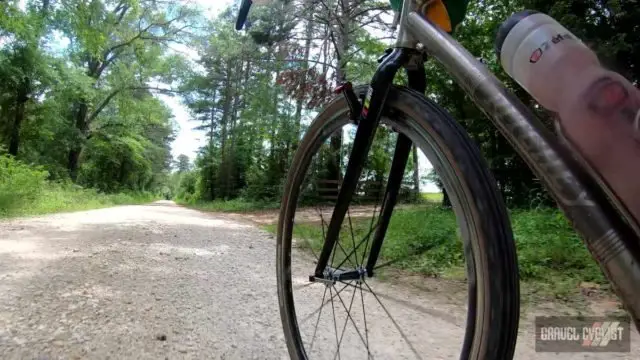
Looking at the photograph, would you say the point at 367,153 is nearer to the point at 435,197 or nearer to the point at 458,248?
the point at 435,197

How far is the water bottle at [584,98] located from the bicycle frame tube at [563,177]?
0.09ft

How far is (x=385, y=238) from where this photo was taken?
4.24 ft

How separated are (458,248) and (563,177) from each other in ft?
0.58

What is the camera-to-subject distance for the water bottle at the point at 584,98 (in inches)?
18.7

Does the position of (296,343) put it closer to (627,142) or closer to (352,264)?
(352,264)

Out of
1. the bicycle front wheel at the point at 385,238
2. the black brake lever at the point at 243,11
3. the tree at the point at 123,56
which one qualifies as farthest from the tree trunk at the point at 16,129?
the bicycle front wheel at the point at 385,238

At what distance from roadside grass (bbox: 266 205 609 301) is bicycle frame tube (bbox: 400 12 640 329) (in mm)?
164

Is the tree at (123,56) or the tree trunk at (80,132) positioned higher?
the tree at (123,56)

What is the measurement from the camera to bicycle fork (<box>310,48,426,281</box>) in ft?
3.22

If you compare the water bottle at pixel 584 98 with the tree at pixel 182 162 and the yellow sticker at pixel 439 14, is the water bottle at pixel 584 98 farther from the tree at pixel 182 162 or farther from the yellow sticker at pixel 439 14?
the tree at pixel 182 162

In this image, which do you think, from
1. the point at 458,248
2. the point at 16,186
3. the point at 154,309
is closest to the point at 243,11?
the point at 458,248

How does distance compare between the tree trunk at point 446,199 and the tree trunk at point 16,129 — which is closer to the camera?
the tree trunk at point 446,199

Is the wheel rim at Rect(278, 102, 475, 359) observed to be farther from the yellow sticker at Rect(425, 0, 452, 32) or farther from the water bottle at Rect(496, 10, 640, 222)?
the water bottle at Rect(496, 10, 640, 222)

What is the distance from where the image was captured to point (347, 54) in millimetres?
10273
